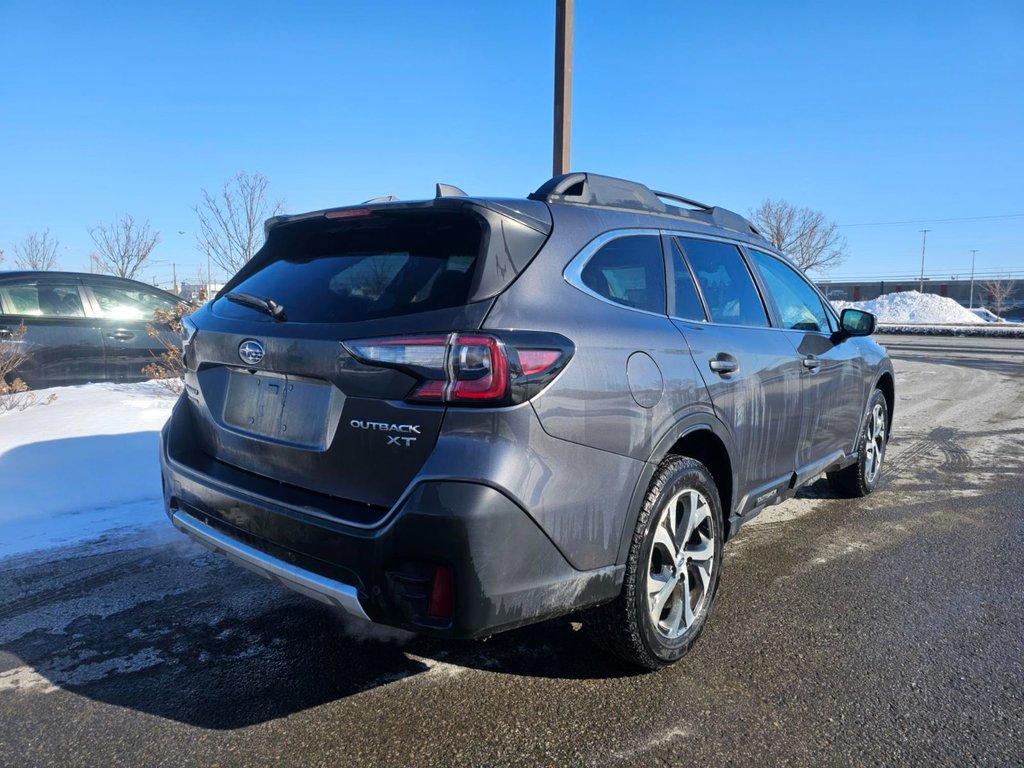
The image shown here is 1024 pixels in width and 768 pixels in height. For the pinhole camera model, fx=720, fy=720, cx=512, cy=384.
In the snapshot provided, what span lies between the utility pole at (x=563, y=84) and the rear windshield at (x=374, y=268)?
4.60 metres

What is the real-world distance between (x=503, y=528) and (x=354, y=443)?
557 mm

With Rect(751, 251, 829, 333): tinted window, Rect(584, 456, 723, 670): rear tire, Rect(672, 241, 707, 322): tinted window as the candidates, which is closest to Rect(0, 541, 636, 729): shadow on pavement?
Rect(584, 456, 723, 670): rear tire

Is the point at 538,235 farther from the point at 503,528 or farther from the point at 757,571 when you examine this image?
the point at 757,571

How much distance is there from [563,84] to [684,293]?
4.69 m

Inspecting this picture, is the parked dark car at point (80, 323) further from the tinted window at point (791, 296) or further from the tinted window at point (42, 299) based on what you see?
the tinted window at point (791, 296)

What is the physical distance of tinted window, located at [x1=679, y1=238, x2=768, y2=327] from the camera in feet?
11.1

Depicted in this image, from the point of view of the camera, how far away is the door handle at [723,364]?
10.0 feet

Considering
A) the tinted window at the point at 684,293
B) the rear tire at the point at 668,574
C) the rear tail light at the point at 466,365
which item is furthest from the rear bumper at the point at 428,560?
the tinted window at the point at 684,293

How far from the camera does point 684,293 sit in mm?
3180

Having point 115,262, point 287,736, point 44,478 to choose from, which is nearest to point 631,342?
point 287,736

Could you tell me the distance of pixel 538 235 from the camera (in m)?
2.51

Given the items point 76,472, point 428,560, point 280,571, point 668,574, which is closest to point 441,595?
point 428,560

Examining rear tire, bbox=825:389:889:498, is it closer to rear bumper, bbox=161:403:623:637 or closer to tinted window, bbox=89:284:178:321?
rear bumper, bbox=161:403:623:637

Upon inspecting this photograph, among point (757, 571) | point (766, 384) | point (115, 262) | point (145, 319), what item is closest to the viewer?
point (766, 384)
